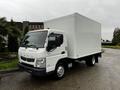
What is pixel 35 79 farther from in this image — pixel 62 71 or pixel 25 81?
pixel 62 71

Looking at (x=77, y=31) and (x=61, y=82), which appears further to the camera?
(x=77, y=31)

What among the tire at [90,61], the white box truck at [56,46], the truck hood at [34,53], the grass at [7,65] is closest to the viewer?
the truck hood at [34,53]

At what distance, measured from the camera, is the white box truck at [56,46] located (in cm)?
535

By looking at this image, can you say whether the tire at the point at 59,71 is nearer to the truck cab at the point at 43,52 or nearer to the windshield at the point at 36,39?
the truck cab at the point at 43,52

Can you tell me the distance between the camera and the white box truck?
5348 millimetres

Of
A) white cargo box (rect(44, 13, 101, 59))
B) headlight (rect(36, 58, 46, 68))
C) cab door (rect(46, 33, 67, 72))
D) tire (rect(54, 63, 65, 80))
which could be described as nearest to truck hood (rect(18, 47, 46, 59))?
headlight (rect(36, 58, 46, 68))

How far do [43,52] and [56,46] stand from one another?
2.81ft

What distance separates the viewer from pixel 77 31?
6680 millimetres

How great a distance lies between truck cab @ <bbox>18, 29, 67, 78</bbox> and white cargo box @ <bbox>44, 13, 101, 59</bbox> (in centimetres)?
44

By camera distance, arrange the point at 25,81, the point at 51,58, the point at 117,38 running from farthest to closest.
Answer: the point at 117,38 → the point at 25,81 → the point at 51,58

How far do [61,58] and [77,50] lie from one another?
1.10 m

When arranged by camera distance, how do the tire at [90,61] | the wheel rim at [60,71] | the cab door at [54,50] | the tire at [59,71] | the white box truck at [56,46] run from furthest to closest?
the tire at [90,61]
the wheel rim at [60,71]
the tire at [59,71]
the cab door at [54,50]
the white box truck at [56,46]

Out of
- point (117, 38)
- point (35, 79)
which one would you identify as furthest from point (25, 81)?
point (117, 38)

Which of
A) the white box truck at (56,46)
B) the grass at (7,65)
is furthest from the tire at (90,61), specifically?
the grass at (7,65)
